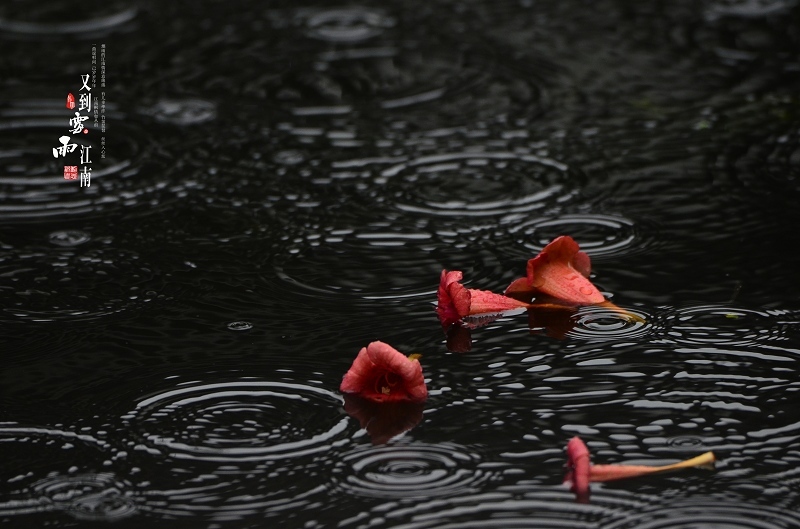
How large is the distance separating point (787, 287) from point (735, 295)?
0.12m

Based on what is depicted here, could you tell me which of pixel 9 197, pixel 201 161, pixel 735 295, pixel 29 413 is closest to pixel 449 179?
pixel 201 161

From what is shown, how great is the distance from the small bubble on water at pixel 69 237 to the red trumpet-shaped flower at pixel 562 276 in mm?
988

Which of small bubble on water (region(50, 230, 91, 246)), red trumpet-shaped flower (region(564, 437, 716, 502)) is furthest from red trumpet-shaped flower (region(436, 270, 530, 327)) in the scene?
small bubble on water (region(50, 230, 91, 246))

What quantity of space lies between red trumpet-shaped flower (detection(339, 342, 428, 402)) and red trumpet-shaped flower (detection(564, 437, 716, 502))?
11.0 inches

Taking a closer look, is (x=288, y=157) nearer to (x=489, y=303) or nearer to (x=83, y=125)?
(x=83, y=125)

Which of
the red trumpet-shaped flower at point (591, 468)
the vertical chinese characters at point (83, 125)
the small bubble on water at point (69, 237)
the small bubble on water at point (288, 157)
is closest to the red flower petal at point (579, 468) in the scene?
the red trumpet-shaped flower at point (591, 468)

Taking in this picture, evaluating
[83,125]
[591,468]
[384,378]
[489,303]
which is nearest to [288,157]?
[83,125]

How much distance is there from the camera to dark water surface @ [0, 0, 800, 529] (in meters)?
1.68

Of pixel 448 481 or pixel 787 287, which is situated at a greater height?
pixel 787 287

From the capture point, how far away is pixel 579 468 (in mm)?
1608

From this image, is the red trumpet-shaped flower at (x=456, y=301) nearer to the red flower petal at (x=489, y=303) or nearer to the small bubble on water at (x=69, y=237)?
the red flower petal at (x=489, y=303)

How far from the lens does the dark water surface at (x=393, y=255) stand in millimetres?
1681

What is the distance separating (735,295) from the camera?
2.20 meters

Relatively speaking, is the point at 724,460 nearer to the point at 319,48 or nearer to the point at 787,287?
the point at 787,287
